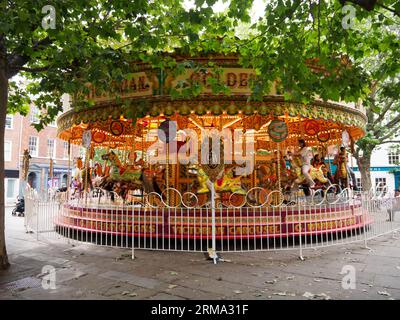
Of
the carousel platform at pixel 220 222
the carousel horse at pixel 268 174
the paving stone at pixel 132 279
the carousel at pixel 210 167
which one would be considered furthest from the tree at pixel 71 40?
the carousel horse at pixel 268 174

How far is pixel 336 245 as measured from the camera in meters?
7.97

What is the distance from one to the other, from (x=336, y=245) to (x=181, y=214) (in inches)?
161

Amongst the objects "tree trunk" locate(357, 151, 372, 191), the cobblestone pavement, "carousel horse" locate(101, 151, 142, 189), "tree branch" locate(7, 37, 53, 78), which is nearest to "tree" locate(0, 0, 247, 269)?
"tree branch" locate(7, 37, 53, 78)

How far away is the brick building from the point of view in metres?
29.5

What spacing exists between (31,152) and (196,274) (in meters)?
31.5

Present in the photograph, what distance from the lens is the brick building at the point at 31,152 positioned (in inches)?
1161

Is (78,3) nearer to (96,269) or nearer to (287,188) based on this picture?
(96,269)

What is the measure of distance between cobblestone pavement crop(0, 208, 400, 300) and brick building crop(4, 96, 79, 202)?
892 inches

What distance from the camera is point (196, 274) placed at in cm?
554

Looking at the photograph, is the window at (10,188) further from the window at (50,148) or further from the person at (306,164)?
the person at (306,164)

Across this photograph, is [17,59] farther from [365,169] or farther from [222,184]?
[365,169]
